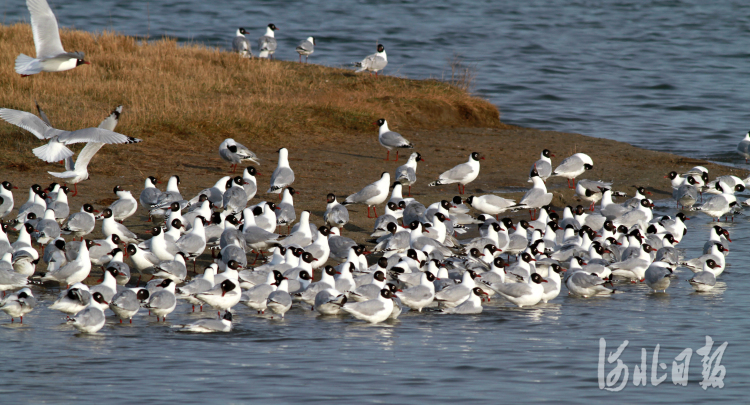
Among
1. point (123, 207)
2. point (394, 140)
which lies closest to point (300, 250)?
point (123, 207)

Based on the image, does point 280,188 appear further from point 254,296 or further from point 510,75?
point 510,75

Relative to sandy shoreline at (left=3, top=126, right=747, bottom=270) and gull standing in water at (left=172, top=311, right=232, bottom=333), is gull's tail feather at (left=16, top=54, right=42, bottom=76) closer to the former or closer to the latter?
sandy shoreline at (left=3, top=126, right=747, bottom=270)

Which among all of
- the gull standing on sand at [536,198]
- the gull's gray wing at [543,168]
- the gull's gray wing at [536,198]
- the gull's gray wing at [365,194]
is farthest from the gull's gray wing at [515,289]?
the gull's gray wing at [543,168]

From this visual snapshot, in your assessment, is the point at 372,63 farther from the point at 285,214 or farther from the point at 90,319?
the point at 90,319

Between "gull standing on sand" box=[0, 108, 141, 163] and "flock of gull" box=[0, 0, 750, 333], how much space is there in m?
0.03

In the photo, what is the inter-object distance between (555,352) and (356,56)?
26188mm

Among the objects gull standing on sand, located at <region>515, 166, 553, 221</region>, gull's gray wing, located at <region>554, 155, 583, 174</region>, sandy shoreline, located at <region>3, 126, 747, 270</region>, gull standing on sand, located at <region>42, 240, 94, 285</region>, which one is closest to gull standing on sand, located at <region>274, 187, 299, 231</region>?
sandy shoreline, located at <region>3, 126, 747, 270</region>

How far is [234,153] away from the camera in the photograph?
1766 centimetres

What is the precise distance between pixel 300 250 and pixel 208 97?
975 centimetres

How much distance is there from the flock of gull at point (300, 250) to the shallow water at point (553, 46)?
10.4m

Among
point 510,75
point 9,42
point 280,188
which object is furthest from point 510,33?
point 280,188

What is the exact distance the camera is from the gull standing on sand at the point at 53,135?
46.5ft

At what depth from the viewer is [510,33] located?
152ft

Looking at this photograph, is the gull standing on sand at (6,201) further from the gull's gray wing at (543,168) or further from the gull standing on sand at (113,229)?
the gull's gray wing at (543,168)
